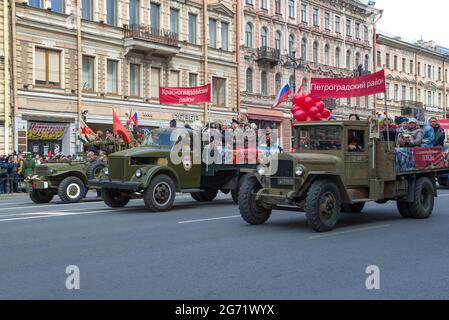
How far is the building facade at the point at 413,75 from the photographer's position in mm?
59684

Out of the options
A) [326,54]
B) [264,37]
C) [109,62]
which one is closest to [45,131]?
[109,62]

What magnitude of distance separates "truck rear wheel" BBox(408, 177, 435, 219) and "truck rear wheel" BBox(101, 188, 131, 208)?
23.0 ft

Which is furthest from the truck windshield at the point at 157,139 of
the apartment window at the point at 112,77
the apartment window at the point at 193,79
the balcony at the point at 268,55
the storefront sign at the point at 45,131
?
the balcony at the point at 268,55

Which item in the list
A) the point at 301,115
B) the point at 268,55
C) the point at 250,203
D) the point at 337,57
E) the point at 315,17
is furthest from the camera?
the point at 337,57

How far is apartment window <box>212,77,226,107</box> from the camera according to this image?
1550 inches

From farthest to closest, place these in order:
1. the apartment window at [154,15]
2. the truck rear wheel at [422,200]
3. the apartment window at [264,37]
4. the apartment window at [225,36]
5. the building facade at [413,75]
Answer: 1. the building facade at [413,75]
2. the apartment window at [264,37]
3. the apartment window at [225,36]
4. the apartment window at [154,15]
5. the truck rear wheel at [422,200]

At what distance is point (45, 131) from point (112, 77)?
5.49 metres

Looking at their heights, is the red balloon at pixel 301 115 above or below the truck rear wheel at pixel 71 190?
above

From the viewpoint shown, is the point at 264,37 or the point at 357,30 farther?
the point at 357,30

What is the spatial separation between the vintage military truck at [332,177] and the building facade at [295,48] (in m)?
27.9

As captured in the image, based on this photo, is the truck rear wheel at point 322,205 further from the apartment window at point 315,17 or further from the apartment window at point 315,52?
the apartment window at point 315,17

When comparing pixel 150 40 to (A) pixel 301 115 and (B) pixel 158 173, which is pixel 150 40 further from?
(A) pixel 301 115

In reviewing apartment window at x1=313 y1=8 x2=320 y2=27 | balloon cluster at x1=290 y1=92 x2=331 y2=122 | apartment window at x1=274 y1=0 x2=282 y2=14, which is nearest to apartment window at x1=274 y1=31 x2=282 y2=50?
apartment window at x1=274 y1=0 x2=282 y2=14

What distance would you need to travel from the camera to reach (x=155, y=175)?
14.0m
